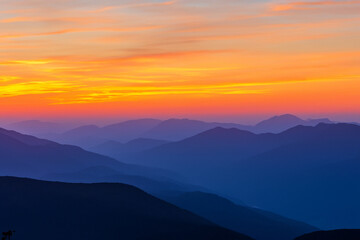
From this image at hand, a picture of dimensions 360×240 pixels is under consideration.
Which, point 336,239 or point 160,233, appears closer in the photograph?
point 336,239

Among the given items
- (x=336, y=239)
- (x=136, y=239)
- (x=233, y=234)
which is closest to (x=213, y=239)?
(x=233, y=234)

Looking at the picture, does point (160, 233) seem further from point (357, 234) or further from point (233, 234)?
point (357, 234)

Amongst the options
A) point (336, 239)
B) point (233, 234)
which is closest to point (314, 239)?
point (336, 239)

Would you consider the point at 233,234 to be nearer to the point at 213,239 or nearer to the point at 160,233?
the point at 213,239

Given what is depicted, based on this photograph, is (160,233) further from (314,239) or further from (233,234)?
(314,239)

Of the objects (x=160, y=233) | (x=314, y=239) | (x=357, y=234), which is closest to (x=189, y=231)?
(x=160, y=233)

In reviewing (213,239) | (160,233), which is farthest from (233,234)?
(160,233)

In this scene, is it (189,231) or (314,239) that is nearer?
(314,239)
